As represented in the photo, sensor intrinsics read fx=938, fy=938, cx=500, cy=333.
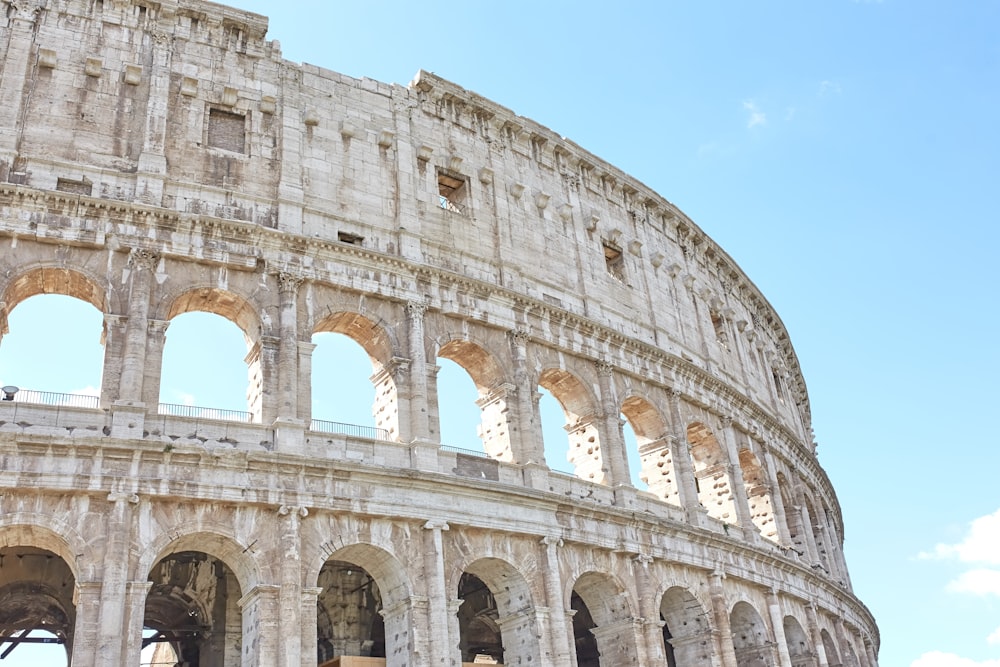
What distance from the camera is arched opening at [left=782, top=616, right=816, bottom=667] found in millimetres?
23453

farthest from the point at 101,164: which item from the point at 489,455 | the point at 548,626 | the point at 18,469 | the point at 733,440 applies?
the point at 733,440

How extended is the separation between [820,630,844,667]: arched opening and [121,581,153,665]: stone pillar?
18.6 metres

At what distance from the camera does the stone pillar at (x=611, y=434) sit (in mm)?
19984

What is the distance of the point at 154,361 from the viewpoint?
15.6m

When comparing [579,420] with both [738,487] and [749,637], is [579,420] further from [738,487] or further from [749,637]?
[749,637]

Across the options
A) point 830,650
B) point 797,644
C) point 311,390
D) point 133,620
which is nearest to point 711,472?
point 797,644

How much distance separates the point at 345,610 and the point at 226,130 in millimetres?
9969

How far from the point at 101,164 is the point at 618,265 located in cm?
1293

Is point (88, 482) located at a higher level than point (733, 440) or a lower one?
lower

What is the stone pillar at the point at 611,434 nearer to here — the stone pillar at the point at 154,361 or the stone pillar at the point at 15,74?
the stone pillar at the point at 154,361

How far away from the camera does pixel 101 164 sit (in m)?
17.0

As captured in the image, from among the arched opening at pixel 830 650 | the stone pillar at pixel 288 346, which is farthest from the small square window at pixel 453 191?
the arched opening at pixel 830 650

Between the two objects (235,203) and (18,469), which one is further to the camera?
(235,203)

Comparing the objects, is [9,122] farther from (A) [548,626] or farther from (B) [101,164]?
(A) [548,626]
